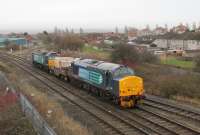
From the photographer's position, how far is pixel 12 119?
1941 centimetres

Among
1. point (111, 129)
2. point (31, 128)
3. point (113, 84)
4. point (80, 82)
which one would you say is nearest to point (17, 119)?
point (31, 128)

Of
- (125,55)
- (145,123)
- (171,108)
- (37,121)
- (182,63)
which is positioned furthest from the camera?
(182,63)

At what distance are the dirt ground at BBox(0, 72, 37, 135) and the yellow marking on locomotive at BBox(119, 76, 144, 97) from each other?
22.3ft

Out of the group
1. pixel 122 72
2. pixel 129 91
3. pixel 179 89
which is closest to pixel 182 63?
pixel 179 89

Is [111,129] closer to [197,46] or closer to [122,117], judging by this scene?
[122,117]

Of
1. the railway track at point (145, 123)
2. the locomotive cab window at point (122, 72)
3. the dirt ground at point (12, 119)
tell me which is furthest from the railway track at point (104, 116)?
the dirt ground at point (12, 119)

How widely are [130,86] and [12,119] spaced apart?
8.36 meters

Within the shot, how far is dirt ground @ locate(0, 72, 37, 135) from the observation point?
1704cm

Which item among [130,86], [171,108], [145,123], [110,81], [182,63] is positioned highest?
[110,81]

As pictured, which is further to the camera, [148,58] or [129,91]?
[148,58]

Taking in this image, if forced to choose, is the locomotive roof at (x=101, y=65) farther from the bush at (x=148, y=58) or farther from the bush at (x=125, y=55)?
the bush at (x=148, y=58)

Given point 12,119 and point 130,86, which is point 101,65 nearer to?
point 130,86

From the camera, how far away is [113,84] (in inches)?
958

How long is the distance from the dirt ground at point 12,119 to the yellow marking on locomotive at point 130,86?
6796 mm
